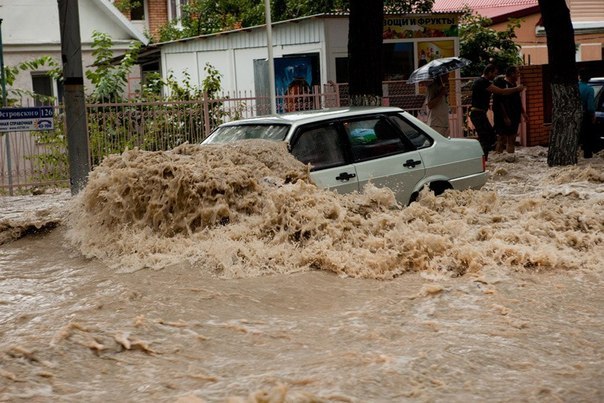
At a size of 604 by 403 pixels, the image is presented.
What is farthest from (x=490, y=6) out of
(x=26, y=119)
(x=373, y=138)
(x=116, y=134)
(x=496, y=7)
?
(x=373, y=138)

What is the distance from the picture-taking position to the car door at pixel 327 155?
11500 mm

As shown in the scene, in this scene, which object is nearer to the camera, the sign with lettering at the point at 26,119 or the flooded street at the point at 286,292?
the flooded street at the point at 286,292

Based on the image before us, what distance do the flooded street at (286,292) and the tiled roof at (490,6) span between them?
2610 centimetres

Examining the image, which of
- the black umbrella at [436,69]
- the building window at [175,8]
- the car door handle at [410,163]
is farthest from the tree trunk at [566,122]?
the building window at [175,8]

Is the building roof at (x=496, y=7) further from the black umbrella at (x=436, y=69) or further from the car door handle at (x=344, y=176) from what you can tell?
the car door handle at (x=344, y=176)

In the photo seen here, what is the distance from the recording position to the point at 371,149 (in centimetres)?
1198

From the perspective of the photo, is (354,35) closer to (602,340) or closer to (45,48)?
(602,340)

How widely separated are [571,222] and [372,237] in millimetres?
2433

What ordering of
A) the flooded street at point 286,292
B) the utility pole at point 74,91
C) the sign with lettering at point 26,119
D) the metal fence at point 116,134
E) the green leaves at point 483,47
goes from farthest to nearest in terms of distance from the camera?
the green leaves at point 483,47, the metal fence at point 116,134, the sign with lettering at point 26,119, the utility pole at point 74,91, the flooded street at point 286,292

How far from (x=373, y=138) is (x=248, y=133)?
139cm

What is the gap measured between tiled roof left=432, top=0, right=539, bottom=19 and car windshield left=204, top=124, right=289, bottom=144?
88.1 feet

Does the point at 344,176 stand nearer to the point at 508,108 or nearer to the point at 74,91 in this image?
the point at 74,91

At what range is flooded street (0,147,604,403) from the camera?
7098 millimetres

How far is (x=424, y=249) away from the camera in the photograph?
1088 cm
